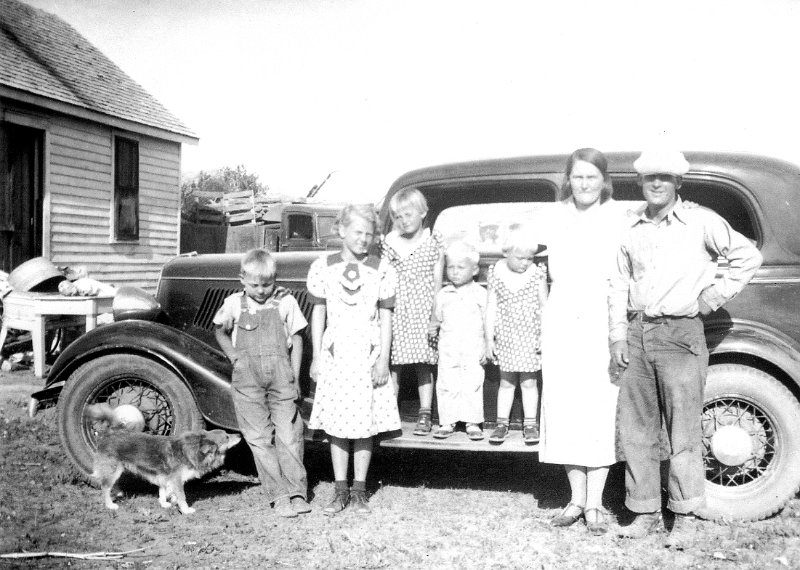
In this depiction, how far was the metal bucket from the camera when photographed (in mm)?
8258

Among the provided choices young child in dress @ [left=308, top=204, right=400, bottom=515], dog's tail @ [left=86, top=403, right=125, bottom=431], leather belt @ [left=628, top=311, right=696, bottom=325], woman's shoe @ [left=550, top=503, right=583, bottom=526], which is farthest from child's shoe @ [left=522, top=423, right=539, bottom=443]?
dog's tail @ [left=86, top=403, right=125, bottom=431]

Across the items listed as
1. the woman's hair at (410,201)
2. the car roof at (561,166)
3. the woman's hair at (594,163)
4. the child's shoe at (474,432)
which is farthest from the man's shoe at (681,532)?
the woman's hair at (410,201)

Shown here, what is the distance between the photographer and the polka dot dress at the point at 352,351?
3.79 m

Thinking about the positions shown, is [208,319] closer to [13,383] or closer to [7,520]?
[7,520]

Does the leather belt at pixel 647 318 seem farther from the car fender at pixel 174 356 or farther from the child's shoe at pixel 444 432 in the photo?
the car fender at pixel 174 356

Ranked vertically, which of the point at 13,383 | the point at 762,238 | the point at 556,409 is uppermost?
the point at 762,238

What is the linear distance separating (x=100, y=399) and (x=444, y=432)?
2.06 metres

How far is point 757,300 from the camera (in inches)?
142

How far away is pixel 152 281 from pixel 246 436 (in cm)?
1074

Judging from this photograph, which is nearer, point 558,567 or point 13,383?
point 558,567

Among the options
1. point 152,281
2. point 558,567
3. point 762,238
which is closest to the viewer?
point 558,567

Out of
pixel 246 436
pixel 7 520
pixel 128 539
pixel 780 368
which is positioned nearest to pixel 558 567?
pixel 780 368

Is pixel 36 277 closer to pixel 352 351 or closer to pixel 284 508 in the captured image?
pixel 284 508

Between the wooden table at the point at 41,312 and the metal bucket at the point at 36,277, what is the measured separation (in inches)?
6.4
